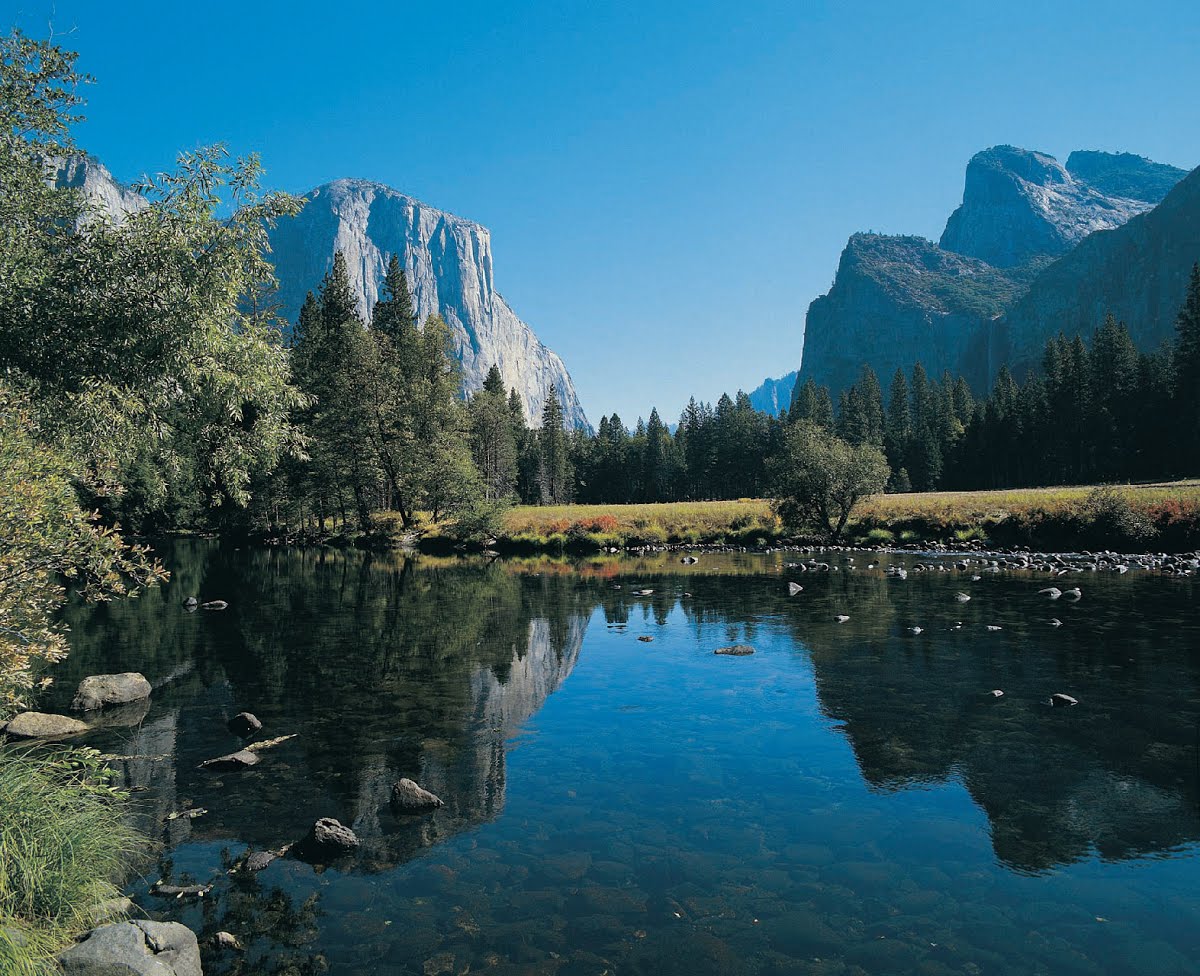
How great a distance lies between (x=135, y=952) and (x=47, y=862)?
165 centimetres

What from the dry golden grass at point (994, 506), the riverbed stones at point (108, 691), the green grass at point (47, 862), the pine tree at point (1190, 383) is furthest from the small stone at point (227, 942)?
the pine tree at point (1190, 383)

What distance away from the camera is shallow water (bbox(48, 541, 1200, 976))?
7660mm

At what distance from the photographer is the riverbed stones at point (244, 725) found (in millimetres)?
14453

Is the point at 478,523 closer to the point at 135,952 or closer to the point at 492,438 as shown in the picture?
the point at 492,438

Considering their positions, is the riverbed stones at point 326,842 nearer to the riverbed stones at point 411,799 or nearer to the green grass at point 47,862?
the riverbed stones at point 411,799

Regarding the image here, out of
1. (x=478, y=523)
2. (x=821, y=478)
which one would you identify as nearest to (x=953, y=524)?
(x=821, y=478)

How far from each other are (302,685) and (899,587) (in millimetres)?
25704

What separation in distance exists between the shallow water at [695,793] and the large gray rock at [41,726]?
3.93ft

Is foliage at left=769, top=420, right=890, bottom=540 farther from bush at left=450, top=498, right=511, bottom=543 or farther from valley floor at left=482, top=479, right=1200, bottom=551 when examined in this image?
bush at left=450, top=498, right=511, bottom=543

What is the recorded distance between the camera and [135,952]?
6.28 metres

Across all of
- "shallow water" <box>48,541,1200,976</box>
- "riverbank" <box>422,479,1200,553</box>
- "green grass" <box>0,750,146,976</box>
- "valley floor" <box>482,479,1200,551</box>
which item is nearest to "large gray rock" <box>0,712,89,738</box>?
"shallow water" <box>48,541,1200,976</box>

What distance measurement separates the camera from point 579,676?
63.3ft

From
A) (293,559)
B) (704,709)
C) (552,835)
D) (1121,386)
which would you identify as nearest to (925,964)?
(552,835)

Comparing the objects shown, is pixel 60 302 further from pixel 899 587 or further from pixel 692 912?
pixel 899 587
